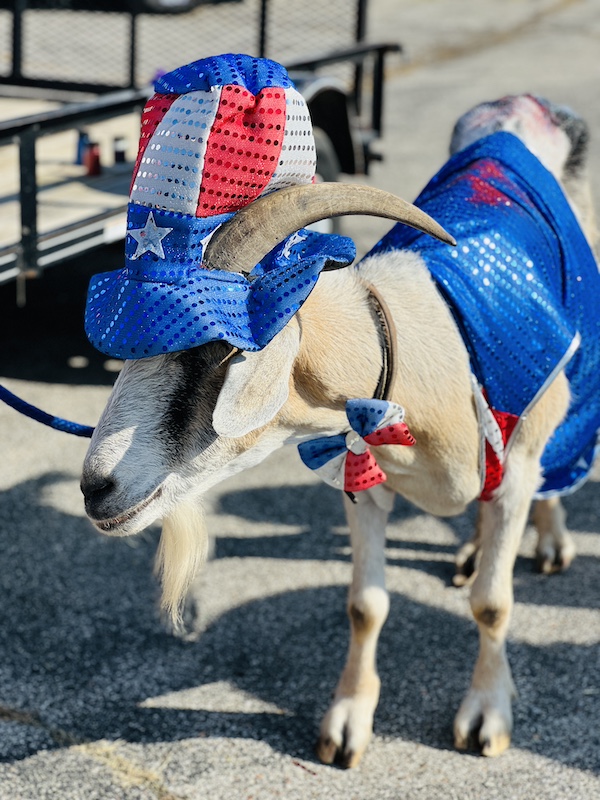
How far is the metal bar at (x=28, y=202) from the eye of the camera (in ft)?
15.1

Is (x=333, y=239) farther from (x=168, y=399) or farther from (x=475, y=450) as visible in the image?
(x=475, y=450)

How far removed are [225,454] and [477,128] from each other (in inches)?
83.7

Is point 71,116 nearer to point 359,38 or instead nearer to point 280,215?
point 280,215

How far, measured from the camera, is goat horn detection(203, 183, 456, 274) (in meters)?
2.29

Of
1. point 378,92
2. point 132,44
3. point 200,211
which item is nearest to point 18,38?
point 132,44

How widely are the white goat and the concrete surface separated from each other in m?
0.16

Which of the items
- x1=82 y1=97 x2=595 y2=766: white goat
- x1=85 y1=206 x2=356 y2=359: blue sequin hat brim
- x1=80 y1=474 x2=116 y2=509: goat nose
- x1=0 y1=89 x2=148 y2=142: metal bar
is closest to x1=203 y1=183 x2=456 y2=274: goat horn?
x1=85 y1=206 x2=356 y2=359: blue sequin hat brim

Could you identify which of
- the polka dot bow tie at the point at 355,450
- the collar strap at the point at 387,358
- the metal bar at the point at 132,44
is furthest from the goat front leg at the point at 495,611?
the metal bar at the point at 132,44

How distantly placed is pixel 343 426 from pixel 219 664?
138 centimetres

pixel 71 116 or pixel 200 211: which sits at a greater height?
pixel 200 211

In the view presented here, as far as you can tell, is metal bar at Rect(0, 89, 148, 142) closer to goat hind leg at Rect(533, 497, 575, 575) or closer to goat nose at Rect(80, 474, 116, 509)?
goat nose at Rect(80, 474, 116, 509)

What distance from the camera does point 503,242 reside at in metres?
3.19

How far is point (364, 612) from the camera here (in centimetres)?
339

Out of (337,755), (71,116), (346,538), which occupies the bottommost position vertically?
(346,538)
